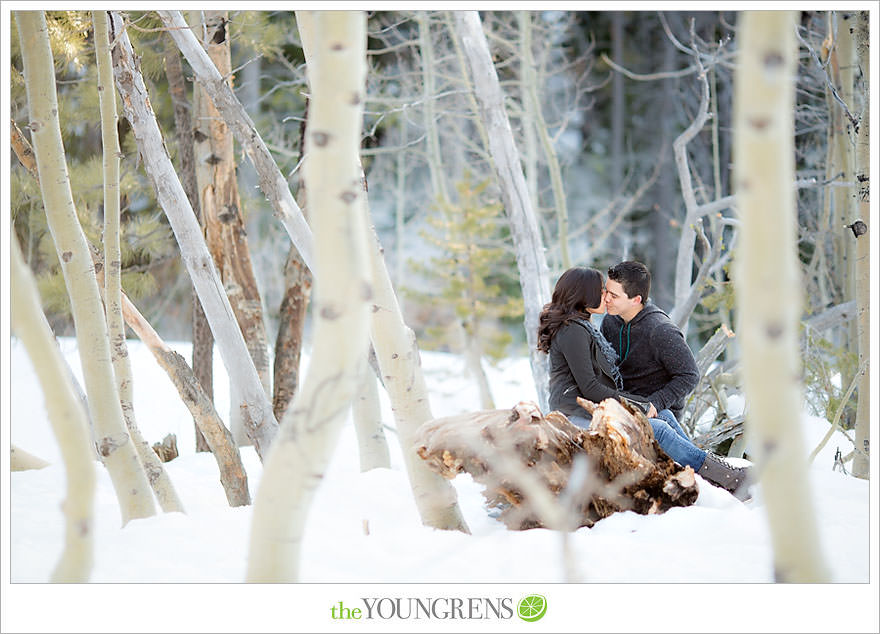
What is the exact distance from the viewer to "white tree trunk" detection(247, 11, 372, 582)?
4.46 feet

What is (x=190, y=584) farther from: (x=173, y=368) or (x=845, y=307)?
(x=845, y=307)

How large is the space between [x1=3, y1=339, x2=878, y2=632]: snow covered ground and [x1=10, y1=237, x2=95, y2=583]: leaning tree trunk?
0.23 ft

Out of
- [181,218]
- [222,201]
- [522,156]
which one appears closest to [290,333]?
[222,201]

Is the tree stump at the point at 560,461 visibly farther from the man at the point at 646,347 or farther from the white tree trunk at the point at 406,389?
the man at the point at 646,347

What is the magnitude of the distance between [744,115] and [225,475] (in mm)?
2080

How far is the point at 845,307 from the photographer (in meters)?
3.71

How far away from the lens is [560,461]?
215 centimetres

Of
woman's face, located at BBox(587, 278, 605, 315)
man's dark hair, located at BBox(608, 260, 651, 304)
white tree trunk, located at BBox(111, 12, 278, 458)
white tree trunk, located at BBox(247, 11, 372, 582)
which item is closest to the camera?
white tree trunk, located at BBox(247, 11, 372, 582)

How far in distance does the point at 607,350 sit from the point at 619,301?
0.67ft

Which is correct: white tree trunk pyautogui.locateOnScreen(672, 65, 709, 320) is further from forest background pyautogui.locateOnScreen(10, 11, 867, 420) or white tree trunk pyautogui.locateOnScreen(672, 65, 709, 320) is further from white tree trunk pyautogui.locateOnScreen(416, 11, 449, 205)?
white tree trunk pyautogui.locateOnScreen(416, 11, 449, 205)

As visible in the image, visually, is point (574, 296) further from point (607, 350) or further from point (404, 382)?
point (404, 382)

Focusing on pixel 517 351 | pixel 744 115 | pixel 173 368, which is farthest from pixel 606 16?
pixel 744 115

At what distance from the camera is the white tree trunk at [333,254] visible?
1.36 m

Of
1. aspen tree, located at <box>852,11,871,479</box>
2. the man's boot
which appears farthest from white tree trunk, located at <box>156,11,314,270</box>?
aspen tree, located at <box>852,11,871,479</box>
